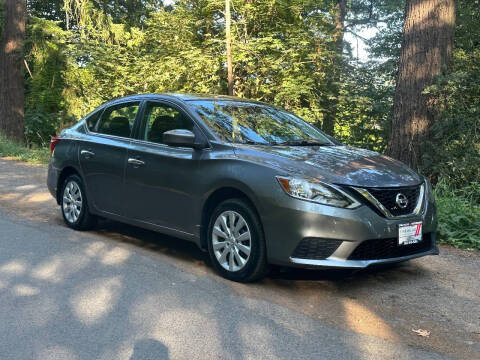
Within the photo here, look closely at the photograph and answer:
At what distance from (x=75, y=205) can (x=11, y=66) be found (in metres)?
14.5

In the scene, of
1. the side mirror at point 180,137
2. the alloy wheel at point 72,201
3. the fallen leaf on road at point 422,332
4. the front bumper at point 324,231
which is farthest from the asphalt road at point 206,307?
the side mirror at point 180,137

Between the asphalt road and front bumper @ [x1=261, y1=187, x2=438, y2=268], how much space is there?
326mm

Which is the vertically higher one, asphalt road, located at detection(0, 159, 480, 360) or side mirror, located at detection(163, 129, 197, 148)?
side mirror, located at detection(163, 129, 197, 148)

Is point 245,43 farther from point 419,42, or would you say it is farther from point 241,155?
point 241,155

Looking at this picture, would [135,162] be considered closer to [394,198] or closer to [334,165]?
[334,165]

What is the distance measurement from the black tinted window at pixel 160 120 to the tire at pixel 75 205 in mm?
1354

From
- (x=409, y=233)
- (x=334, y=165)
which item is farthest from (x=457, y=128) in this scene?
(x=334, y=165)

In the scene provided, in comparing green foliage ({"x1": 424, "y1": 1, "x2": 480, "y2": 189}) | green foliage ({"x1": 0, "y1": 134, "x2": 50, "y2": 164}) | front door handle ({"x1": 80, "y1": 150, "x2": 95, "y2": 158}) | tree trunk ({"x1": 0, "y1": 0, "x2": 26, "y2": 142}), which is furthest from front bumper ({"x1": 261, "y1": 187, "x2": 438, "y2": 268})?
tree trunk ({"x1": 0, "y1": 0, "x2": 26, "y2": 142})

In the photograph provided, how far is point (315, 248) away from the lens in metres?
4.86

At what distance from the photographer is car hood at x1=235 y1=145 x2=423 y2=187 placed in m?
4.96

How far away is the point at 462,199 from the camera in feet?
28.8

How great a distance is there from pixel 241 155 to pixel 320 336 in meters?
1.89

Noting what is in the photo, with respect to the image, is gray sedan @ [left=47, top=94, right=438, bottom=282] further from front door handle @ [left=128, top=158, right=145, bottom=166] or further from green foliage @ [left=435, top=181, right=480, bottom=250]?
green foliage @ [left=435, top=181, right=480, bottom=250]

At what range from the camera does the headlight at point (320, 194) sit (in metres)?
4.82
